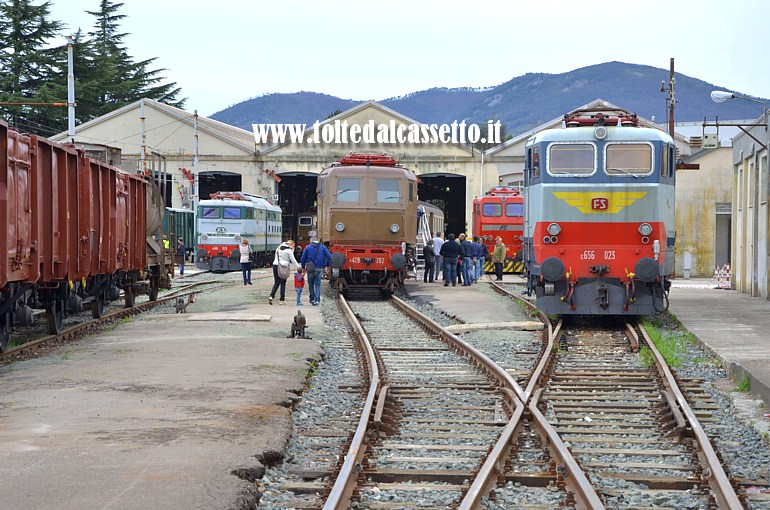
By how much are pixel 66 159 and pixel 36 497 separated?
34.9 feet

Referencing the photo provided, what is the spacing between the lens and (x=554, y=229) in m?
18.5

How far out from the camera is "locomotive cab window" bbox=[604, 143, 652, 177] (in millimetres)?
18516

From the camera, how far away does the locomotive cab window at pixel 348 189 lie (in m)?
27.0

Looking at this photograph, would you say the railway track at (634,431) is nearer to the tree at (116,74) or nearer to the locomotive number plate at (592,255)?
the locomotive number plate at (592,255)

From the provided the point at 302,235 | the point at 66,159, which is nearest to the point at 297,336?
the point at 66,159

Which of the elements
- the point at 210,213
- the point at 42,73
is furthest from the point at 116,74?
the point at 210,213

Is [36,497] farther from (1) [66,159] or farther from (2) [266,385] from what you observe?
(1) [66,159]

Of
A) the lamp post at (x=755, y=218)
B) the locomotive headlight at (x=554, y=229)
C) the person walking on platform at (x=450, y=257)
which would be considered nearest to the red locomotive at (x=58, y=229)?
the locomotive headlight at (x=554, y=229)

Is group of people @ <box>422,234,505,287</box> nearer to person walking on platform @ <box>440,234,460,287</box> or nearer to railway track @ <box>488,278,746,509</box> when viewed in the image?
person walking on platform @ <box>440,234,460,287</box>

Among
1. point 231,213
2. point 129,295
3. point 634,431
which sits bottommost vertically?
point 634,431

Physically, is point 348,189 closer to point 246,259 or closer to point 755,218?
point 246,259

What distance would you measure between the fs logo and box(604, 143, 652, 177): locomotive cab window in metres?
0.49

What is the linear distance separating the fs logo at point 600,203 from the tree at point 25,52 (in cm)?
5027

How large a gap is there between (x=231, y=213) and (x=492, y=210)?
11.2 m
